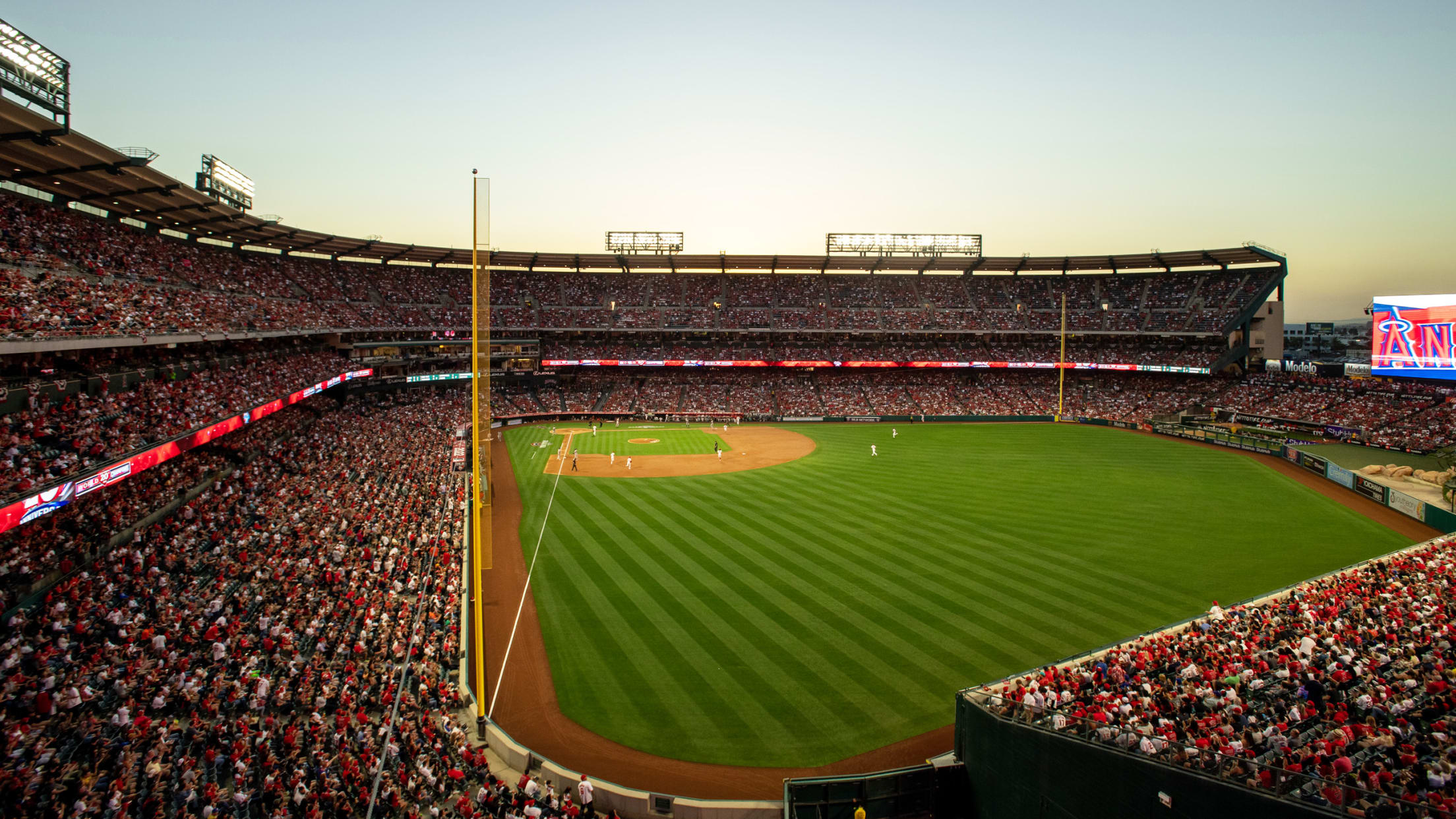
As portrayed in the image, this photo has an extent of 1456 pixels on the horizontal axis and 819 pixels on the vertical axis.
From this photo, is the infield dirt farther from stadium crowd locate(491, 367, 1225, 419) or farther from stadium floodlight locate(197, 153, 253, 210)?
stadium floodlight locate(197, 153, 253, 210)

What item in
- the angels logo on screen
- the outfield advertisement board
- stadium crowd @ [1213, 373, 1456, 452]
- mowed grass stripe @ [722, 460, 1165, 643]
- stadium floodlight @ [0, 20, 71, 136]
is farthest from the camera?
the outfield advertisement board

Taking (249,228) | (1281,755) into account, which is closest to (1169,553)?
(1281,755)

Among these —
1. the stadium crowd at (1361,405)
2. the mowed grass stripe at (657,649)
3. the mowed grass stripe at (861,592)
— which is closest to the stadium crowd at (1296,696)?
the mowed grass stripe at (861,592)

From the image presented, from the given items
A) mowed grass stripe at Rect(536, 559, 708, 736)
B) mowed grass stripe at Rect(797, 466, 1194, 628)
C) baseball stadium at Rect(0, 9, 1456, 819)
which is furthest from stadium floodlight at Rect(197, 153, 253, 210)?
mowed grass stripe at Rect(797, 466, 1194, 628)

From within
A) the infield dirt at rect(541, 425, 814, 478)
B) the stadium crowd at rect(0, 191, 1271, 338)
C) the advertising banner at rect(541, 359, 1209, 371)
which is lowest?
the infield dirt at rect(541, 425, 814, 478)

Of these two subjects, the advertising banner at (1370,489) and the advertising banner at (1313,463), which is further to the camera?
the advertising banner at (1313,463)

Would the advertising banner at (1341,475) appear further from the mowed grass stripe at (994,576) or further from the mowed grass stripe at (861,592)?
the mowed grass stripe at (861,592)

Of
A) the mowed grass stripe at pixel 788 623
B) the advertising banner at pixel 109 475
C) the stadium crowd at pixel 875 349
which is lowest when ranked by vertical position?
the mowed grass stripe at pixel 788 623
